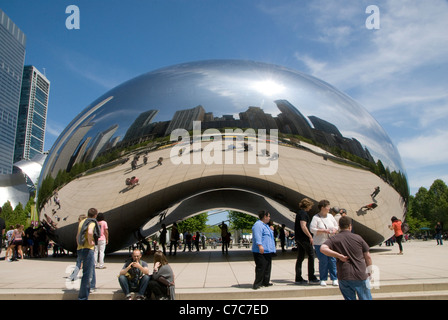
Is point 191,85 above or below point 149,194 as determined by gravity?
above

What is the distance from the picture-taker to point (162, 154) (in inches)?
300

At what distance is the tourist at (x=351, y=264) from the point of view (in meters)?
3.31

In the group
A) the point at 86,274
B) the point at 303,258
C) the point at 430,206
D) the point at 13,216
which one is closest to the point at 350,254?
the point at 303,258

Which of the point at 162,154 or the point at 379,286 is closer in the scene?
the point at 379,286

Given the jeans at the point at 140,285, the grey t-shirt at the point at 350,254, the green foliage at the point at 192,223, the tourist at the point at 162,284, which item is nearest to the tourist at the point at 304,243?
the grey t-shirt at the point at 350,254

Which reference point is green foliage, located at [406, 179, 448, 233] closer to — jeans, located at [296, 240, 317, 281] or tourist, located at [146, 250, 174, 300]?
jeans, located at [296, 240, 317, 281]

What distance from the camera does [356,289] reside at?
332 centimetres

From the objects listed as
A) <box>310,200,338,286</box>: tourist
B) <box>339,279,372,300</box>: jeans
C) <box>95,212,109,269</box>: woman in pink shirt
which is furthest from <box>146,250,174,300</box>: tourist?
<box>95,212,109,269</box>: woman in pink shirt

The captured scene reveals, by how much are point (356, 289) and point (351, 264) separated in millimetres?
246

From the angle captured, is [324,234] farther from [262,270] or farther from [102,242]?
[102,242]
